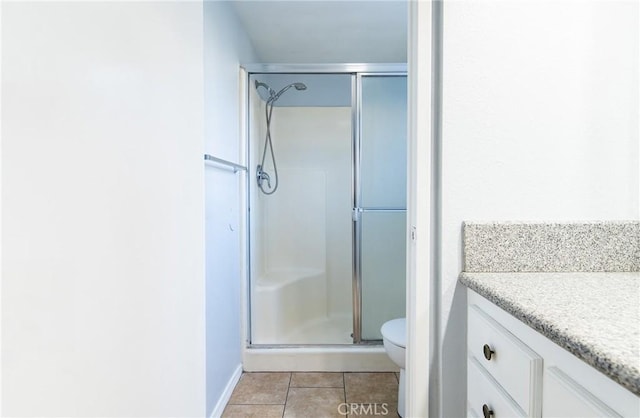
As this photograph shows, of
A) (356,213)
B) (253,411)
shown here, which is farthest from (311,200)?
(253,411)

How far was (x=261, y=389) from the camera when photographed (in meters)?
2.05

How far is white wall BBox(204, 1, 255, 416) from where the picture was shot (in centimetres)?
167

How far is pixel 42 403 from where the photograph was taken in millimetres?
504

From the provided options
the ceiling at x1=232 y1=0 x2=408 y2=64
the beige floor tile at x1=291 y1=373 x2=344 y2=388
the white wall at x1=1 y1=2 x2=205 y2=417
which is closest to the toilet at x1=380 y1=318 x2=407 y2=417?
the beige floor tile at x1=291 y1=373 x2=344 y2=388

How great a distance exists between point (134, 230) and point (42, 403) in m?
0.33

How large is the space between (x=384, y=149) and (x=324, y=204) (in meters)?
1.09

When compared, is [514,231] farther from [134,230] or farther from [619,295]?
[134,230]

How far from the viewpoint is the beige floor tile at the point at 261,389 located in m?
1.94

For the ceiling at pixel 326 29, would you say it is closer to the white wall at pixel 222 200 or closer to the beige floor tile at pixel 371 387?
the white wall at pixel 222 200

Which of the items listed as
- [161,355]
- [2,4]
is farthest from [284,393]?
[2,4]

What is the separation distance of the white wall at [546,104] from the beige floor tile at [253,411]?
5.03ft

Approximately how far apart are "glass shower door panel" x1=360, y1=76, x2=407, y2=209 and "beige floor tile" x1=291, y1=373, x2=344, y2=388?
116 cm

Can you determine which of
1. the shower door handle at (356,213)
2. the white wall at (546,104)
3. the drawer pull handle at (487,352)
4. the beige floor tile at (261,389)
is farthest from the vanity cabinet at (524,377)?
the shower door handle at (356,213)

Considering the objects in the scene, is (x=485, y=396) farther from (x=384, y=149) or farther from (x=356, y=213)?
(x=384, y=149)
